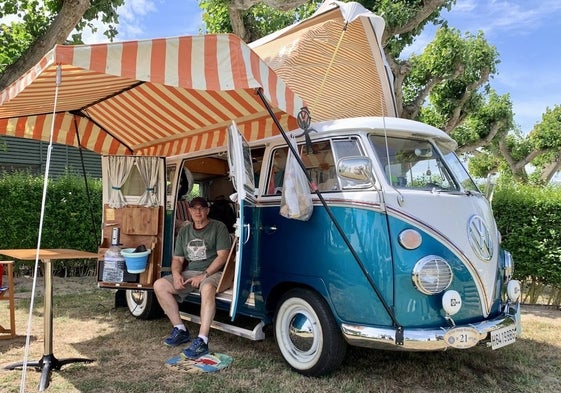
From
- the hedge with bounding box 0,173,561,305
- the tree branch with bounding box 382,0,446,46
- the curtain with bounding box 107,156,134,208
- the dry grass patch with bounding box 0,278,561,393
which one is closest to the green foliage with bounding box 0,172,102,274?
the hedge with bounding box 0,173,561,305

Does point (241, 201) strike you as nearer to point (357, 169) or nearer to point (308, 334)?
point (357, 169)

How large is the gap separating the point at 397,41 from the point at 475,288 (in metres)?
7.60

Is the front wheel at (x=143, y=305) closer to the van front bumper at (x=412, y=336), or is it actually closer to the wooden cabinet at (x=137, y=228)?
the wooden cabinet at (x=137, y=228)

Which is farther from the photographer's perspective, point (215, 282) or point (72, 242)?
point (72, 242)

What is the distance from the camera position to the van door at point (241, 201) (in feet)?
14.0

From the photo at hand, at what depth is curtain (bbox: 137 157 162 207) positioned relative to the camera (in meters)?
6.32

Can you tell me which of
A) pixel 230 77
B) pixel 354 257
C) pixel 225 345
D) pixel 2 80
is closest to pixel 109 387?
pixel 225 345

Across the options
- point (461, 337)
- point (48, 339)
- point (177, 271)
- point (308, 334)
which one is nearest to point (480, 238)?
point (461, 337)

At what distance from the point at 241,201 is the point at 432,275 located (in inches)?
68.1

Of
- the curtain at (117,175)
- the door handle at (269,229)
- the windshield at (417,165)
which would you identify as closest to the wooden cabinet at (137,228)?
the curtain at (117,175)

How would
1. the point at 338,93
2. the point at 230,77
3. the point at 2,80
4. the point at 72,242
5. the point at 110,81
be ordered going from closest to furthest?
the point at 230,77, the point at 110,81, the point at 338,93, the point at 2,80, the point at 72,242

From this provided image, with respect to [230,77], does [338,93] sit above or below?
above

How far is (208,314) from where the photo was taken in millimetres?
4910

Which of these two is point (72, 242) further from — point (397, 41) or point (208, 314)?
point (397, 41)
